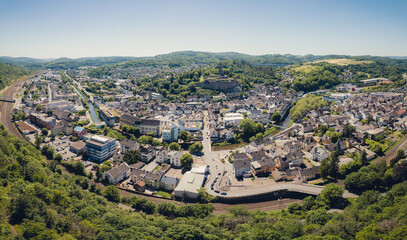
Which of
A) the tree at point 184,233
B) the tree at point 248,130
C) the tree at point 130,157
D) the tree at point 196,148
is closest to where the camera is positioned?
the tree at point 184,233

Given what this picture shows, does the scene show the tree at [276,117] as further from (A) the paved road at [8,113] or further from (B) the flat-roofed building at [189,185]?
(A) the paved road at [8,113]

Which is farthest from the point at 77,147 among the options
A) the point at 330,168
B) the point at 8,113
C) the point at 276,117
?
the point at 276,117

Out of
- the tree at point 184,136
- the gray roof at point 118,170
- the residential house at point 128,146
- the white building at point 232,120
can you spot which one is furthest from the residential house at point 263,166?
the residential house at point 128,146

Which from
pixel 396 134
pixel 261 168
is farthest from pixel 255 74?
pixel 261 168

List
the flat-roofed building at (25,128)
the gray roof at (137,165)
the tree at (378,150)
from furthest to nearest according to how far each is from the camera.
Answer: the flat-roofed building at (25,128), the tree at (378,150), the gray roof at (137,165)

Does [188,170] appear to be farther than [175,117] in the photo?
No

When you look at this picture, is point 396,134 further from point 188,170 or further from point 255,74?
point 255,74
